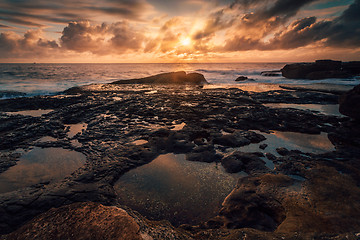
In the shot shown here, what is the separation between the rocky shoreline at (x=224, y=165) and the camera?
8.72ft

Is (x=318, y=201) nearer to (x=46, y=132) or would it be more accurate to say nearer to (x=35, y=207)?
(x=35, y=207)

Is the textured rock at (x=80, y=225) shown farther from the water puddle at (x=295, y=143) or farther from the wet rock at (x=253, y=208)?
the water puddle at (x=295, y=143)

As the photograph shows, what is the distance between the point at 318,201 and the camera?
314cm

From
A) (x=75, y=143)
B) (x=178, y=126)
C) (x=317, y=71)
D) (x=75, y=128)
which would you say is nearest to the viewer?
(x=75, y=143)

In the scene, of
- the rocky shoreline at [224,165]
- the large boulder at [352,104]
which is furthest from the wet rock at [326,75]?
the rocky shoreline at [224,165]

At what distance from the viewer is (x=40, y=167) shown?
4.43 m

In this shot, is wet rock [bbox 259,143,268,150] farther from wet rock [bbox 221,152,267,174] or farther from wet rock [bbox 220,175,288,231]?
wet rock [bbox 220,175,288,231]

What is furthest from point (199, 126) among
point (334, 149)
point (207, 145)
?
point (334, 149)

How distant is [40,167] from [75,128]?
126 inches

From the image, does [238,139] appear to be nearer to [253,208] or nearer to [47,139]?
[253,208]

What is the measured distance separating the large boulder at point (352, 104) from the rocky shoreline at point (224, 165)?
41 cm

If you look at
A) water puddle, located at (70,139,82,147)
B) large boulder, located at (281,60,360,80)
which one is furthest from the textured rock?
large boulder, located at (281,60,360,80)

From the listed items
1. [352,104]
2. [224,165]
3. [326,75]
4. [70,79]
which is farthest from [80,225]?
[326,75]

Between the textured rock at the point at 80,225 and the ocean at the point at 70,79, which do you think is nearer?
the textured rock at the point at 80,225
